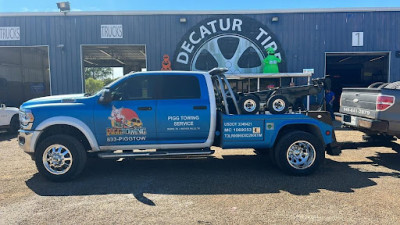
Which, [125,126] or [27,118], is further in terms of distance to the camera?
[125,126]

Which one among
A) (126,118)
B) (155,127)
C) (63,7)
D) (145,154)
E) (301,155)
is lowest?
(301,155)

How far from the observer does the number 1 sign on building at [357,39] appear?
14180 mm

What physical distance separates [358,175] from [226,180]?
2536 millimetres

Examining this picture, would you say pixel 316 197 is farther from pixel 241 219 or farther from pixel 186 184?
pixel 186 184

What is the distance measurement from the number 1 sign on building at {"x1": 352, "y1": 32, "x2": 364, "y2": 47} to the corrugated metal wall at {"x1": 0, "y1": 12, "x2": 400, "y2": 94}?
0.16 metres

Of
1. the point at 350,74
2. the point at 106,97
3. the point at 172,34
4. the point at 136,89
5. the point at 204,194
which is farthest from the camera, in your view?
the point at 350,74

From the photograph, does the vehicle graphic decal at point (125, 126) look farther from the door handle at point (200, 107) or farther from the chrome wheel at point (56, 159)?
the door handle at point (200, 107)

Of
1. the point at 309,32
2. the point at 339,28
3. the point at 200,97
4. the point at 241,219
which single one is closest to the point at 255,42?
the point at 309,32

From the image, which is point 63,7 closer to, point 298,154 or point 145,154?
point 145,154

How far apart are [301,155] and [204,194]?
215 cm

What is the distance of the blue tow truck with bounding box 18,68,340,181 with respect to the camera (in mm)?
5211

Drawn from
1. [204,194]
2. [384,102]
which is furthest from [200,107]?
[384,102]

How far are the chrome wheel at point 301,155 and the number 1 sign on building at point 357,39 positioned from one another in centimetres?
1096

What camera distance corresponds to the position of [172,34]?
14.0 meters
